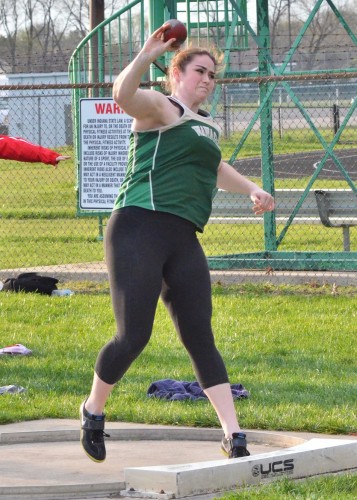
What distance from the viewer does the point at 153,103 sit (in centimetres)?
514

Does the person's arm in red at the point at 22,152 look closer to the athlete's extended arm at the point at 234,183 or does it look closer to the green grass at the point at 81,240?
the athlete's extended arm at the point at 234,183

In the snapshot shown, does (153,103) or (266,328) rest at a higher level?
(153,103)

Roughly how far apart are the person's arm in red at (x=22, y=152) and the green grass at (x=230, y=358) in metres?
1.43

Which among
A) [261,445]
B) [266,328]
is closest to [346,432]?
[261,445]

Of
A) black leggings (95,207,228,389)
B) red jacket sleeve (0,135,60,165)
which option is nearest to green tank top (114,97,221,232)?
black leggings (95,207,228,389)

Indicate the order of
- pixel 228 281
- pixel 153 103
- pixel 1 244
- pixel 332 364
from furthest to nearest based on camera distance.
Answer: pixel 1 244 → pixel 228 281 → pixel 332 364 → pixel 153 103

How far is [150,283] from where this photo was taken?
5219mm

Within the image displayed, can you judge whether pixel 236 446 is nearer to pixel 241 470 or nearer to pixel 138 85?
pixel 241 470

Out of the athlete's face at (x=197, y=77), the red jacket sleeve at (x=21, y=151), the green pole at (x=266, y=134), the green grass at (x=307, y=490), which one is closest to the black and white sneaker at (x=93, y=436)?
the green grass at (x=307, y=490)

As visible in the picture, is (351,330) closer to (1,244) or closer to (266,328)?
(266,328)

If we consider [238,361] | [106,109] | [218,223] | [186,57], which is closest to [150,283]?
[186,57]

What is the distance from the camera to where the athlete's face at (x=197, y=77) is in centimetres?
532

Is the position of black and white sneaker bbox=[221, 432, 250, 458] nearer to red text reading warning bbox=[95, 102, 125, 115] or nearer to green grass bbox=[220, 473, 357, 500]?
green grass bbox=[220, 473, 357, 500]

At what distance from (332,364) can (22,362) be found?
7.06 ft
